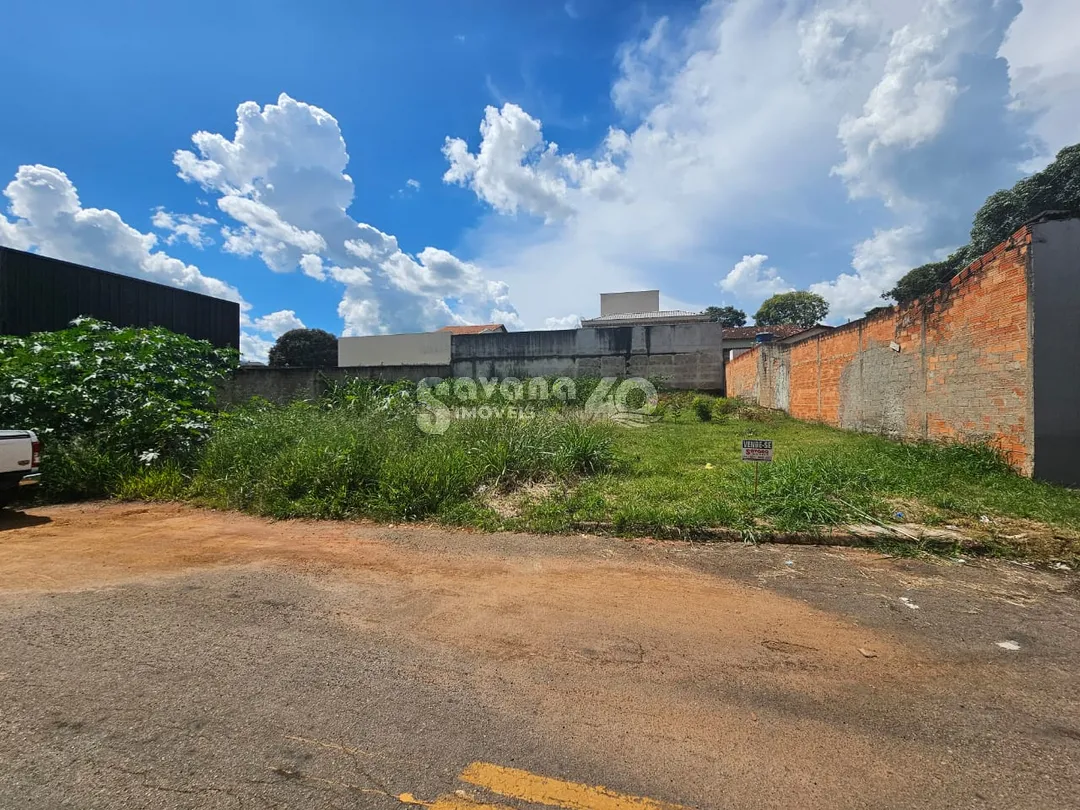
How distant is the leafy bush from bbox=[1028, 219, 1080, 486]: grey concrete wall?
10.9 meters

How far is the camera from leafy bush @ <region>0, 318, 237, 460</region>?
6.74 meters

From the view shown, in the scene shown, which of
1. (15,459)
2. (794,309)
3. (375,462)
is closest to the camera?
(15,459)

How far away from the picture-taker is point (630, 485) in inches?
228

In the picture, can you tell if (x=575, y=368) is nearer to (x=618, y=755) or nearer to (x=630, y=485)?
(x=630, y=485)

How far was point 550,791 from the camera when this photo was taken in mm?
1615

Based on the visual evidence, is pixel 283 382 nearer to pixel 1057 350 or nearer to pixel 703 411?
pixel 703 411

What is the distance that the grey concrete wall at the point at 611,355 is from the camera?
19062 millimetres

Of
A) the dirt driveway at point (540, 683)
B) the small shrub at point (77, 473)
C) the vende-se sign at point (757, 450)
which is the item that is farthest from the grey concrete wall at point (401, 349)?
the dirt driveway at point (540, 683)

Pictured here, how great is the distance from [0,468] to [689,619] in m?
6.87

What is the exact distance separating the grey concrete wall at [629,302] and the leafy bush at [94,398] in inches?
1150

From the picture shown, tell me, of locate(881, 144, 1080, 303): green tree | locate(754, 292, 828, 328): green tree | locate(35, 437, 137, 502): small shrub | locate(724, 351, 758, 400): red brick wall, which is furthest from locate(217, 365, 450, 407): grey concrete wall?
locate(754, 292, 828, 328): green tree

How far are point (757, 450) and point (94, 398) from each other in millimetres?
9101

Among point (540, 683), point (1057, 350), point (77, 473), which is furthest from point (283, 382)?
point (1057, 350)

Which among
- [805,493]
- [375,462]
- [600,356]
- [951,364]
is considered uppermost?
[600,356]
